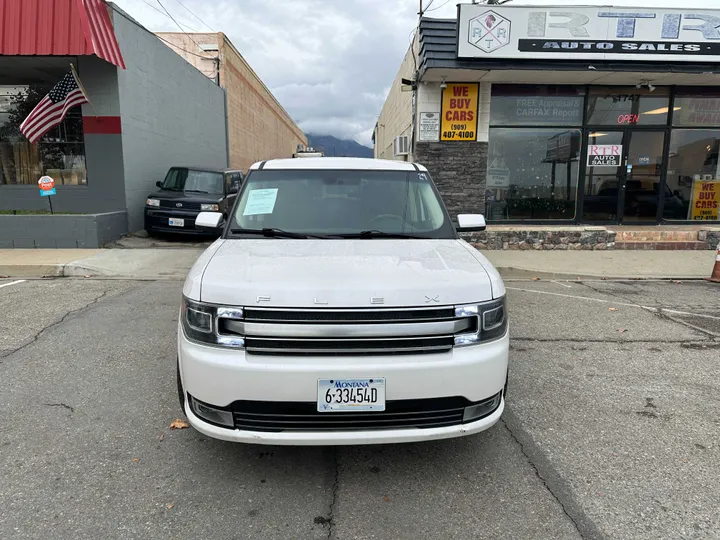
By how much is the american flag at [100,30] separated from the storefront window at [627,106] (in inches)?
436

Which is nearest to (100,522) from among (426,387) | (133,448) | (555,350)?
(133,448)

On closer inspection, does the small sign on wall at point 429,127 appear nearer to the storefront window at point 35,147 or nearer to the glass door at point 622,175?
→ the glass door at point 622,175

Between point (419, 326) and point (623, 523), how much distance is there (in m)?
1.42

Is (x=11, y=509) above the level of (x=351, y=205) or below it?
below

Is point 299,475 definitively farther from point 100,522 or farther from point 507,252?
point 507,252

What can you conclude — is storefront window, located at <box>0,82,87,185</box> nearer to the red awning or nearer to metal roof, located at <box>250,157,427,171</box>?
the red awning

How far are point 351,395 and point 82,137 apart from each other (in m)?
12.0

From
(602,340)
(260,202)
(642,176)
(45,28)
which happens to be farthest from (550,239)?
(45,28)

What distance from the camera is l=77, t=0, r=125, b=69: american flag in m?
9.58

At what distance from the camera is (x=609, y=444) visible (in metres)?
3.21

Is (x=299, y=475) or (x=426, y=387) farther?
(x=299, y=475)

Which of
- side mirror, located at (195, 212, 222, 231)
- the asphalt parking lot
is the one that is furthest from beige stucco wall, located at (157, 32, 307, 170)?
side mirror, located at (195, 212, 222, 231)

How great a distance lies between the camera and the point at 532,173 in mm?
12266

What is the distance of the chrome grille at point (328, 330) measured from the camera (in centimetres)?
250
